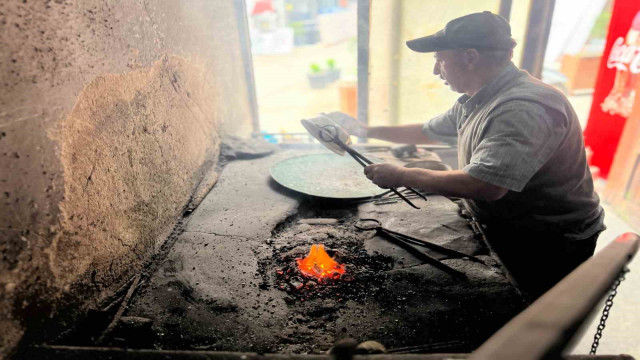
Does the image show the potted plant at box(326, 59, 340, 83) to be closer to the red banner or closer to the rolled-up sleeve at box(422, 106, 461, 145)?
the rolled-up sleeve at box(422, 106, 461, 145)

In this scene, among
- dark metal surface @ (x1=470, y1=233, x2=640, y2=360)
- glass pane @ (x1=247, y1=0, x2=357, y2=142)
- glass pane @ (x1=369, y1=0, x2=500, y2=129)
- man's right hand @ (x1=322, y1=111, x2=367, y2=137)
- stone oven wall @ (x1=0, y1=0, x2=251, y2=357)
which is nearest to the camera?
dark metal surface @ (x1=470, y1=233, x2=640, y2=360)

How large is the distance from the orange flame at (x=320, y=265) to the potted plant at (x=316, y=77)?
3.28 metres

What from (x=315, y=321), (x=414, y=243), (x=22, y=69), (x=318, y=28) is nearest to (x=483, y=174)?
(x=414, y=243)

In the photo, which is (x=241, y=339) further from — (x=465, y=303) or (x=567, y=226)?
(x=567, y=226)

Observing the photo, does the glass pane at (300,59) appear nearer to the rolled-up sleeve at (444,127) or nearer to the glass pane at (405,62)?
the glass pane at (405,62)

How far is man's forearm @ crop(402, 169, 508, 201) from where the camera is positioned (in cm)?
179

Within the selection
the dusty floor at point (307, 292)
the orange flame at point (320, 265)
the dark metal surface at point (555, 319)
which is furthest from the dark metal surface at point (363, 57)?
the dark metal surface at point (555, 319)

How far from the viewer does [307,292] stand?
5.49ft

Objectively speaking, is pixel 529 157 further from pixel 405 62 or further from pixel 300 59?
pixel 300 59

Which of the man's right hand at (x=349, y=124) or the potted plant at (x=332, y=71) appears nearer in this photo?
the man's right hand at (x=349, y=124)

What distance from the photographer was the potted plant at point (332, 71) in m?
4.58

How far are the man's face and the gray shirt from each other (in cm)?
12

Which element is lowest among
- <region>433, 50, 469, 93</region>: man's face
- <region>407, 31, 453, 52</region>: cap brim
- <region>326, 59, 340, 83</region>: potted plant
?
<region>326, 59, 340, 83</region>: potted plant

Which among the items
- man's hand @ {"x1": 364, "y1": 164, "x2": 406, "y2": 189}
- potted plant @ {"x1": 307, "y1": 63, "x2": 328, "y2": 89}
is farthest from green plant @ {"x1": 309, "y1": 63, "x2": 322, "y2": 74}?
man's hand @ {"x1": 364, "y1": 164, "x2": 406, "y2": 189}
